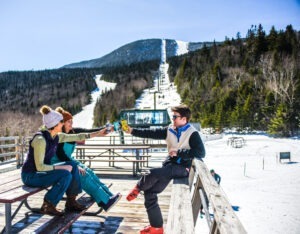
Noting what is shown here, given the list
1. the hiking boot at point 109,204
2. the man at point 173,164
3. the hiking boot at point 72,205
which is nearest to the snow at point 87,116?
the hiking boot at point 109,204

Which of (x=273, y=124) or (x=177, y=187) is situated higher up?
(x=177, y=187)

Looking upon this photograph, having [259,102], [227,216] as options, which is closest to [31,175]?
[227,216]

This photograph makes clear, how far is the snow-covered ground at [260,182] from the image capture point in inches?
475

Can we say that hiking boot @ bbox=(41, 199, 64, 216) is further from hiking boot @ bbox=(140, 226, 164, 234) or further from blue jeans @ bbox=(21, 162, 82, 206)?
hiking boot @ bbox=(140, 226, 164, 234)

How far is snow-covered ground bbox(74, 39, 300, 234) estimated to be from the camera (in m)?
12.1

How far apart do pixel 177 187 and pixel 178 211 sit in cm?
76

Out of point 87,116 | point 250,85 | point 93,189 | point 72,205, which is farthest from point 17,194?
point 87,116

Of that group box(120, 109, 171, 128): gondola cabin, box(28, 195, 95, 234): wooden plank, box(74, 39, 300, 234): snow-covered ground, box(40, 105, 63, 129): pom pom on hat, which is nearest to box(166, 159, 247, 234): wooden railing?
box(28, 195, 95, 234): wooden plank

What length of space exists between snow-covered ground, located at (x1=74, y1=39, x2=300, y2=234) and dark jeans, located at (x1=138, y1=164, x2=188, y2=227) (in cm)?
760

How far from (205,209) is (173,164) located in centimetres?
87

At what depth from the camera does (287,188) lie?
1680 cm

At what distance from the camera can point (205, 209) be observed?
2822mm

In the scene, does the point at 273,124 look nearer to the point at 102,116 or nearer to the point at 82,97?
the point at 102,116

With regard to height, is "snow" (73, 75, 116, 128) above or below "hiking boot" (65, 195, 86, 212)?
below
